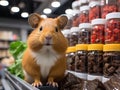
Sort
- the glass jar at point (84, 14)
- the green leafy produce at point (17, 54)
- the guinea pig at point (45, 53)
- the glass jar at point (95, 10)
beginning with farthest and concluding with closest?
the green leafy produce at point (17, 54), the glass jar at point (84, 14), the glass jar at point (95, 10), the guinea pig at point (45, 53)

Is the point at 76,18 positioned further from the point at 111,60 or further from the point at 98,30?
the point at 111,60

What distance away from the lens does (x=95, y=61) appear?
114cm

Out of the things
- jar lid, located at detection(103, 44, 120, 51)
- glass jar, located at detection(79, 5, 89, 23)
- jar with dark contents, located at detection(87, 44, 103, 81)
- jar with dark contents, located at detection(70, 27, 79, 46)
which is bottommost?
jar with dark contents, located at detection(87, 44, 103, 81)

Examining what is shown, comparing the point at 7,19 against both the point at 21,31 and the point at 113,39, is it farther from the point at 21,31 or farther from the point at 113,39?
the point at 113,39

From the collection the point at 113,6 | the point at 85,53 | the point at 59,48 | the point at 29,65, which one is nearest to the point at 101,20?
the point at 113,6

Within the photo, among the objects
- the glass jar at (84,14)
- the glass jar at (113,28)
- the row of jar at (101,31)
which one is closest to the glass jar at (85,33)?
the row of jar at (101,31)

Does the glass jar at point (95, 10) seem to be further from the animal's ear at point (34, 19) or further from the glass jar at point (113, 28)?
the animal's ear at point (34, 19)

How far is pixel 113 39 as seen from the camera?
1.04m

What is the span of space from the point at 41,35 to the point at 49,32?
35 mm

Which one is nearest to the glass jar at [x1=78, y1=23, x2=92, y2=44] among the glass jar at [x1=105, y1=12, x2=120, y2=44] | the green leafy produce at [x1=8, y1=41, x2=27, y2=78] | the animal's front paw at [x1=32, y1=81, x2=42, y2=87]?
the glass jar at [x1=105, y1=12, x2=120, y2=44]

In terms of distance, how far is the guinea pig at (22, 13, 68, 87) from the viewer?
3.03 ft

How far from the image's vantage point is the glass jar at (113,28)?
1.04 meters

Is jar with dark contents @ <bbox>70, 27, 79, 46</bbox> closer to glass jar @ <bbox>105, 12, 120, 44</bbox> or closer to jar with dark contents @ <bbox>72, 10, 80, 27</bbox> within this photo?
jar with dark contents @ <bbox>72, 10, 80, 27</bbox>

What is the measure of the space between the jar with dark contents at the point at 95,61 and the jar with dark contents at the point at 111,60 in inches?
2.7
